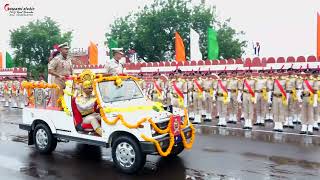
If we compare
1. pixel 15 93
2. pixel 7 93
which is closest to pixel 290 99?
pixel 15 93

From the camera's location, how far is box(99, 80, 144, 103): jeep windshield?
909 cm

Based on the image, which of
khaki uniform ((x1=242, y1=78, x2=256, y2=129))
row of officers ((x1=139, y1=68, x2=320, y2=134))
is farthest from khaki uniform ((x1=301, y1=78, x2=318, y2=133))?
khaki uniform ((x1=242, y1=78, x2=256, y2=129))

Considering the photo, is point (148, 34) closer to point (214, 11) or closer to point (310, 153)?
point (214, 11)

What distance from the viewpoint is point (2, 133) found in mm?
13695

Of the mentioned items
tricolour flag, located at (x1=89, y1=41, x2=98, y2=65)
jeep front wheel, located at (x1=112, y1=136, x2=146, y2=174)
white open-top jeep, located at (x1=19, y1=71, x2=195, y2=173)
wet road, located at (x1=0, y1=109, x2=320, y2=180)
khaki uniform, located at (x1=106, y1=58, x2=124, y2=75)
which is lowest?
wet road, located at (x1=0, y1=109, x2=320, y2=180)

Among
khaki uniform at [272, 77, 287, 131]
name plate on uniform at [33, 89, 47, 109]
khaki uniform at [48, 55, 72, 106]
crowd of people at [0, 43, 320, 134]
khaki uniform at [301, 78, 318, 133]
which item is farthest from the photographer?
khaki uniform at [272, 77, 287, 131]

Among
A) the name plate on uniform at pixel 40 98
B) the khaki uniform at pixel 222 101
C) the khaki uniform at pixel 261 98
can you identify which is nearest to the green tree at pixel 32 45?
the khaki uniform at pixel 222 101

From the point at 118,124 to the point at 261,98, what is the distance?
317 inches

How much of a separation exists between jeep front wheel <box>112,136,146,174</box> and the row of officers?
6.21 m

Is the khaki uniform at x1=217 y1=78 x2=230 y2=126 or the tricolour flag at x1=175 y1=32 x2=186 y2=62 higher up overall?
the tricolour flag at x1=175 y1=32 x2=186 y2=62

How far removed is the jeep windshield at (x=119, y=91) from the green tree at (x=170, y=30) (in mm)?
35355

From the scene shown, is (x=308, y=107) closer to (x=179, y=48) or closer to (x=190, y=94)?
(x=190, y=94)

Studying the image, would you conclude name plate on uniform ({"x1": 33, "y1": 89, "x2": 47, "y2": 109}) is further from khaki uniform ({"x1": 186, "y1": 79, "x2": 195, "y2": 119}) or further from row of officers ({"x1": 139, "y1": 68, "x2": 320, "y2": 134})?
khaki uniform ({"x1": 186, "y1": 79, "x2": 195, "y2": 119})

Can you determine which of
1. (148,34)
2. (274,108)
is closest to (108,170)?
(274,108)
